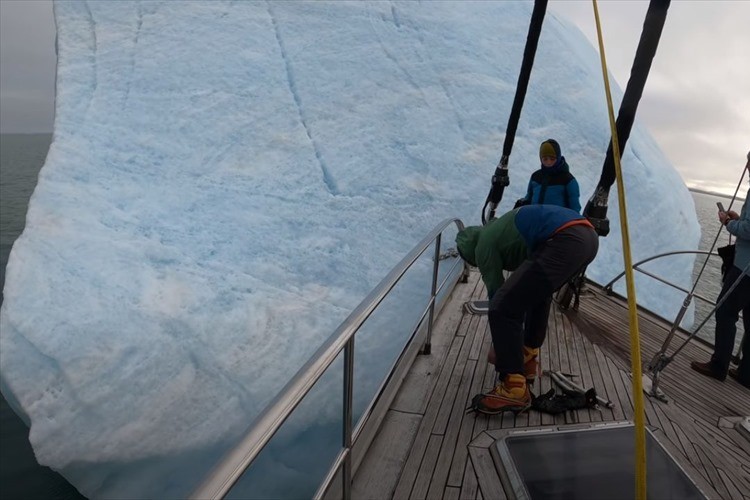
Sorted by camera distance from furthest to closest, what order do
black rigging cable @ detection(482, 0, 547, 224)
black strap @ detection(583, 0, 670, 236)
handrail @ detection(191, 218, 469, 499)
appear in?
black rigging cable @ detection(482, 0, 547, 224) < black strap @ detection(583, 0, 670, 236) < handrail @ detection(191, 218, 469, 499)

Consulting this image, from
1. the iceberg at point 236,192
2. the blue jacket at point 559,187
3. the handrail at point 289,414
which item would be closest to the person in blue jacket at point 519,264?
the handrail at point 289,414

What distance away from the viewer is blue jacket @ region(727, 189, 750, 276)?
8.87ft

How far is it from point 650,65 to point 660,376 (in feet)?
6.86

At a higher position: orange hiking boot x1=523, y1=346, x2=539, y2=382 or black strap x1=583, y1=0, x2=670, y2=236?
black strap x1=583, y1=0, x2=670, y2=236

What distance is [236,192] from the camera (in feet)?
23.6

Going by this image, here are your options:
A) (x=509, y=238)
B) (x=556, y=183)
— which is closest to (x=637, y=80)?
(x=556, y=183)

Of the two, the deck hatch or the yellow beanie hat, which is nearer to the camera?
the deck hatch

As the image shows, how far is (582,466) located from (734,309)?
1.81 m

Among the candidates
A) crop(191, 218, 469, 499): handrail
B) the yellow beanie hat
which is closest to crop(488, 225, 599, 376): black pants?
crop(191, 218, 469, 499): handrail

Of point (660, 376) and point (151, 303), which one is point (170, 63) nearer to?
point (151, 303)

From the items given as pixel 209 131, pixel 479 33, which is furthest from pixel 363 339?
pixel 479 33

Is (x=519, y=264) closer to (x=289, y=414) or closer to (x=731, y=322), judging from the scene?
(x=289, y=414)

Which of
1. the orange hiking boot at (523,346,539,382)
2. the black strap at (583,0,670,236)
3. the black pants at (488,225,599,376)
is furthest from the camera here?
the black strap at (583,0,670,236)

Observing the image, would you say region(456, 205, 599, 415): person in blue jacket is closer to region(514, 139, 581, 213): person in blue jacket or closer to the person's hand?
region(514, 139, 581, 213): person in blue jacket
